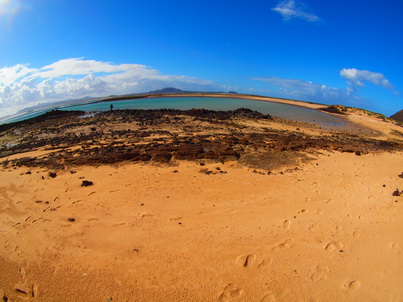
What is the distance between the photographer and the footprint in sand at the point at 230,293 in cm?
351

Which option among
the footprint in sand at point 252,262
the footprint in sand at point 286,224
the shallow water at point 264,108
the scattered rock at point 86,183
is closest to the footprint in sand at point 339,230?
the footprint in sand at point 286,224

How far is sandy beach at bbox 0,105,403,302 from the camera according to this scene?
3746 millimetres

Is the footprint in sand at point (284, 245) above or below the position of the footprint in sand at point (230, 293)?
above

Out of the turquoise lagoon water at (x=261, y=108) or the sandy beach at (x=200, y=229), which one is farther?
the turquoise lagoon water at (x=261, y=108)

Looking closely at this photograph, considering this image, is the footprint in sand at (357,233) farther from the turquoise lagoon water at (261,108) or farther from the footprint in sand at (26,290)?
the turquoise lagoon water at (261,108)

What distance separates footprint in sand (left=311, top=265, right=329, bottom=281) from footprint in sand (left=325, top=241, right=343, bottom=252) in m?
0.57

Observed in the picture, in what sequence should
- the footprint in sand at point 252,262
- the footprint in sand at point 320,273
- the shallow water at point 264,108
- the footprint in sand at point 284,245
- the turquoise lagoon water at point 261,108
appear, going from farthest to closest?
the shallow water at point 264,108
the turquoise lagoon water at point 261,108
the footprint in sand at point 284,245
the footprint in sand at point 252,262
the footprint in sand at point 320,273

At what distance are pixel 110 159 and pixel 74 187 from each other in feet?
7.42

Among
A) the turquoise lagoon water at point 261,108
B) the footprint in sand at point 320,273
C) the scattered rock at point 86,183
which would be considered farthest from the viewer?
the turquoise lagoon water at point 261,108

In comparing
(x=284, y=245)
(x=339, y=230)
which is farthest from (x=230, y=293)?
(x=339, y=230)

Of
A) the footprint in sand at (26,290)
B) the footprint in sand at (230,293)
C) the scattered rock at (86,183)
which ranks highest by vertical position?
the scattered rock at (86,183)

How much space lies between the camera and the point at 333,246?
4.61 meters

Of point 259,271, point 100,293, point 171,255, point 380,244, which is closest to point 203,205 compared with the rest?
point 171,255

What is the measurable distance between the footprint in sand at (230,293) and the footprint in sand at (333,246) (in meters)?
2.39
